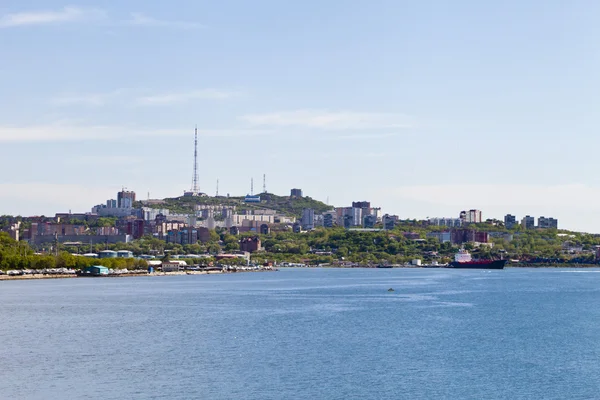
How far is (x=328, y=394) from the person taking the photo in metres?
32.1

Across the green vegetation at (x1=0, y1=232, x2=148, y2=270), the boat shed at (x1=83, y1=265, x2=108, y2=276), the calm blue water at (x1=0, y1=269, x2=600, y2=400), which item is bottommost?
the calm blue water at (x1=0, y1=269, x2=600, y2=400)

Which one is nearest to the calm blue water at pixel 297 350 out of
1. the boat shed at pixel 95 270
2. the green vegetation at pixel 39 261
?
the green vegetation at pixel 39 261

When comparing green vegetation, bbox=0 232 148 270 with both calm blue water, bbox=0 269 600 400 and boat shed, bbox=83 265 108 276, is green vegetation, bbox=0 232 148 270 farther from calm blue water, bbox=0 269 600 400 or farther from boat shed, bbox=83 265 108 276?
calm blue water, bbox=0 269 600 400

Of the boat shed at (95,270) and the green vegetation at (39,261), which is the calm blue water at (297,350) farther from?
the boat shed at (95,270)

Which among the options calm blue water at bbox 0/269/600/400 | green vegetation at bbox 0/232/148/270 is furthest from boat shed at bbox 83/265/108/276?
calm blue water at bbox 0/269/600/400

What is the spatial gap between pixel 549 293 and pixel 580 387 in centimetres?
5531

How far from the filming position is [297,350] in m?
41.8

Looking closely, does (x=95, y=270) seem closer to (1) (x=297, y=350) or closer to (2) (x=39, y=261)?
(2) (x=39, y=261)

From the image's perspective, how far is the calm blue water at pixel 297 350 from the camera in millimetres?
33094

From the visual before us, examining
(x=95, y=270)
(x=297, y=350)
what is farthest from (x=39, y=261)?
(x=297, y=350)

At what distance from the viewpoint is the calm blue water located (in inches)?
1303

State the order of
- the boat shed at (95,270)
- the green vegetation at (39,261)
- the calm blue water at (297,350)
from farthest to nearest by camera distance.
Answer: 1. the boat shed at (95,270)
2. the green vegetation at (39,261)
3. the calm blue water at (297,350)

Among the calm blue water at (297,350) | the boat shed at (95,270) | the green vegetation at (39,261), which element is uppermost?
the green vegetation at (39,261)

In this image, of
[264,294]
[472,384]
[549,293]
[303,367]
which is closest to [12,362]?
[303,367]
